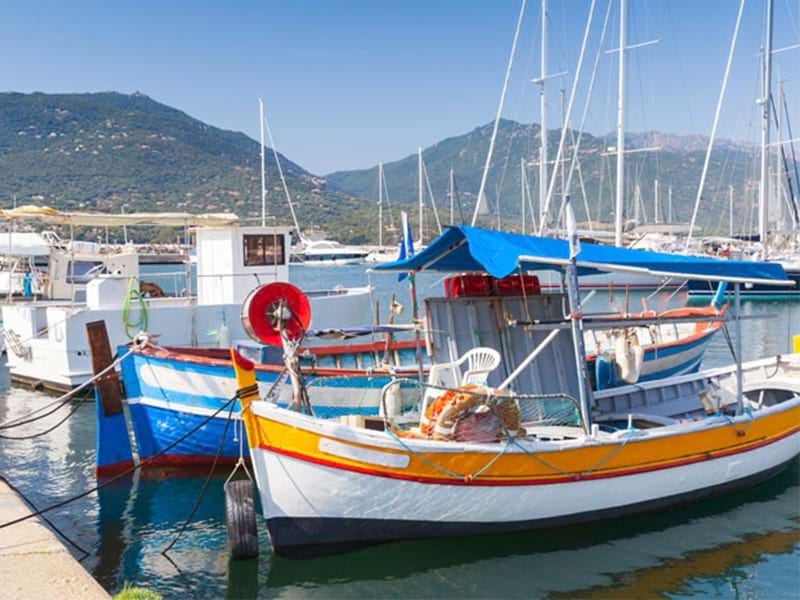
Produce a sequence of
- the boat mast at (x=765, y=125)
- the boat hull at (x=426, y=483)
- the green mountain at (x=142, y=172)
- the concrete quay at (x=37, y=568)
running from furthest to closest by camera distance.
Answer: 1. the green mountain at (x=142, y=172)
2. the boat mast at (x=765, y=125)
3. the boat hull at (x=426, y=483)
4. the concrete quay at (x=37, y=568)

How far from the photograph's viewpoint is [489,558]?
8586mm

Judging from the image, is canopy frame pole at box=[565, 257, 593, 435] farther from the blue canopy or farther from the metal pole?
the metal pole

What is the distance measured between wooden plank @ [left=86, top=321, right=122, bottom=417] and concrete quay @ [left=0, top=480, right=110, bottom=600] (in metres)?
3.69

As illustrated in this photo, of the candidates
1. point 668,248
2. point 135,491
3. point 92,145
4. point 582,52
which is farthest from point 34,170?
point 135,491

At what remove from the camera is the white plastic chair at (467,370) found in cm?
952

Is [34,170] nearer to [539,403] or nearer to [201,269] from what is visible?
[201,269]

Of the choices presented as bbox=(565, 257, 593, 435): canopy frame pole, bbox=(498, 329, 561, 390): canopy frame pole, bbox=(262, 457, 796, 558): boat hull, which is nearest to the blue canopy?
bbox=(565, 257, 593, 435): canopy frame pole

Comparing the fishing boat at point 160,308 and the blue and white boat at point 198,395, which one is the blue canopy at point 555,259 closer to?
the blue and white boat at point 198,395

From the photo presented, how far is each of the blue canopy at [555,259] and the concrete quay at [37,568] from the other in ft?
14.9

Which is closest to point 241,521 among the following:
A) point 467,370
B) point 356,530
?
point 356,530

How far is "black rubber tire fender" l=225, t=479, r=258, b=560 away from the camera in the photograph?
332 inches

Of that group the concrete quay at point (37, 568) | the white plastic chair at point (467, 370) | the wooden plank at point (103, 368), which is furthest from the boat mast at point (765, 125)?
the concrete quay at point (37, 568)

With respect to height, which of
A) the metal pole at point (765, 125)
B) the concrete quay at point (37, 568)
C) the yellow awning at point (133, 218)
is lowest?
the concrete quay at point (37, 568)

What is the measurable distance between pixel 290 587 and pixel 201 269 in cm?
1292
